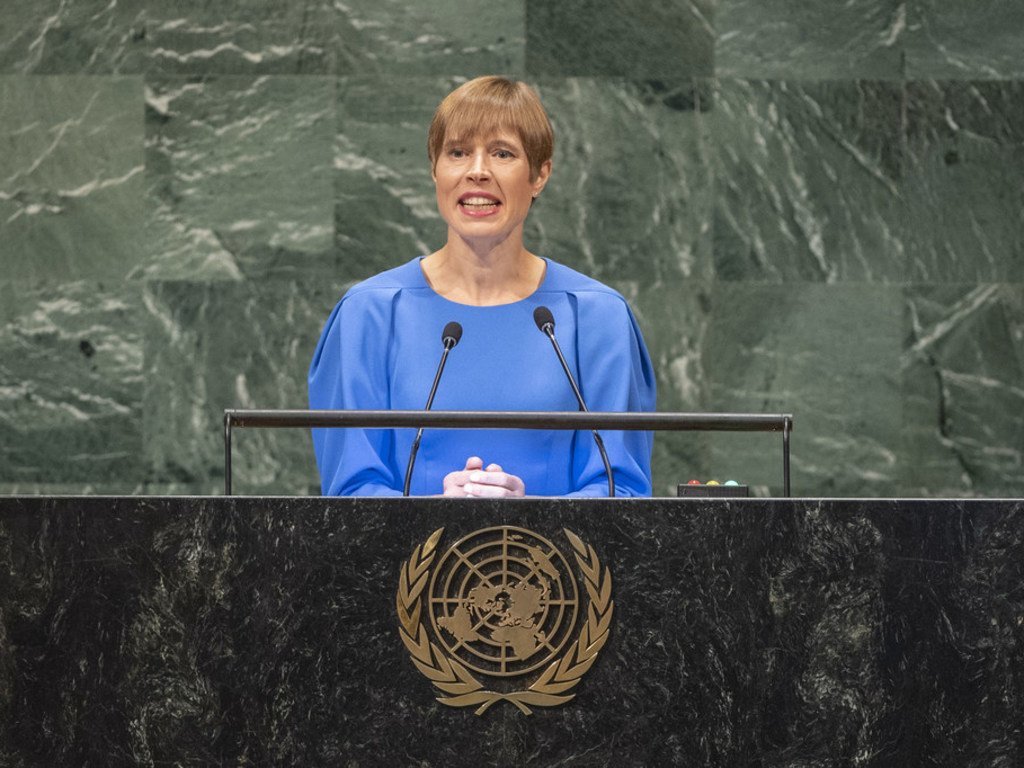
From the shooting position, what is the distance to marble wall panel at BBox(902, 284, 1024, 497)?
615cm

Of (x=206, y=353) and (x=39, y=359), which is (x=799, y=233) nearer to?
(x=206, y=353)

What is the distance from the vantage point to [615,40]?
615 centimetres

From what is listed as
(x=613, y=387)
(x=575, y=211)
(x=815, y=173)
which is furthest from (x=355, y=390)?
(x=815, y=173)

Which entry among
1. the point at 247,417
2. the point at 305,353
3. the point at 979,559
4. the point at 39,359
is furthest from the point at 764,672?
the point at 39,359

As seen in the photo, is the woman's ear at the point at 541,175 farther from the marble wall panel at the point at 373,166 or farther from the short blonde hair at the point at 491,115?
the marble wall panel at the point at 373,166

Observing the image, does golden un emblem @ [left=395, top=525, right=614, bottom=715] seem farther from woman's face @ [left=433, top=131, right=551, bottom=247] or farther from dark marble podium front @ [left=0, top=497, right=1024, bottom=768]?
woman's face @ [left=433, top=131, right=551, bottom=247]

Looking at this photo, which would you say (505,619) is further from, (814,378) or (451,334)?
(814,378)

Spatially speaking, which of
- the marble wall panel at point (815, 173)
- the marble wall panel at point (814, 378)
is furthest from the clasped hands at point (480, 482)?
the marble wall panel at point (815, 173)

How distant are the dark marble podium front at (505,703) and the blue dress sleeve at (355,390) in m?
0.80

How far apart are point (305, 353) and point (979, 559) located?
3.80m

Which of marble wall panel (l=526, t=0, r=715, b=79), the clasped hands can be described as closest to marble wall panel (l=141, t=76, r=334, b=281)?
marble wall panel (l=526, t=0, r=715, b=79)

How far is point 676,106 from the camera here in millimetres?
6152

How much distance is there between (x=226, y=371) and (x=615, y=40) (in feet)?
6.58

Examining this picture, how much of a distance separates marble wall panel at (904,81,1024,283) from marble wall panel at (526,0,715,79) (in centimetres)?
90
